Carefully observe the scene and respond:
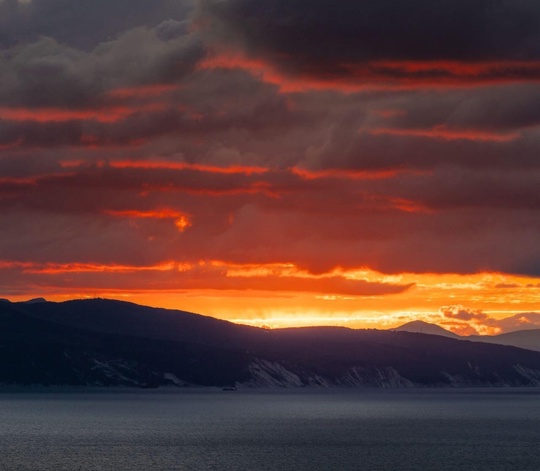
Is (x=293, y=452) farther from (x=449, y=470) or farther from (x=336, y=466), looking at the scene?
(x=449, y=470)

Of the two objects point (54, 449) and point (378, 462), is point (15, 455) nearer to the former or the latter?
point (54, 449)

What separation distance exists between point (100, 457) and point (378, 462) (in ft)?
150

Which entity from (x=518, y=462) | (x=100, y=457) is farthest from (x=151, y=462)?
(x=518, y=462)

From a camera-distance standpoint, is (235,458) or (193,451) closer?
(235,458)

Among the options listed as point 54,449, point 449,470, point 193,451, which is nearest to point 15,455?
point 54,449

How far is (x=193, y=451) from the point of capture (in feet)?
644

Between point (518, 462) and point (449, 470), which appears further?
point (518, 462)

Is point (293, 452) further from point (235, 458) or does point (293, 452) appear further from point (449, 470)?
point (449, 470)

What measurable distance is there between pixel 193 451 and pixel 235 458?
14616 millimetres

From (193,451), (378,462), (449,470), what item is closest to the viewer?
(449,470)

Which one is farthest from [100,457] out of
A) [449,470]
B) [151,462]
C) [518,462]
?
[518,462]

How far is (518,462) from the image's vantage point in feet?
590

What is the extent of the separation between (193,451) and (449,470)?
167 ft

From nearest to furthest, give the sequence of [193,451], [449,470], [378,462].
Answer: [449,470]
[378,462]
[193,451]
